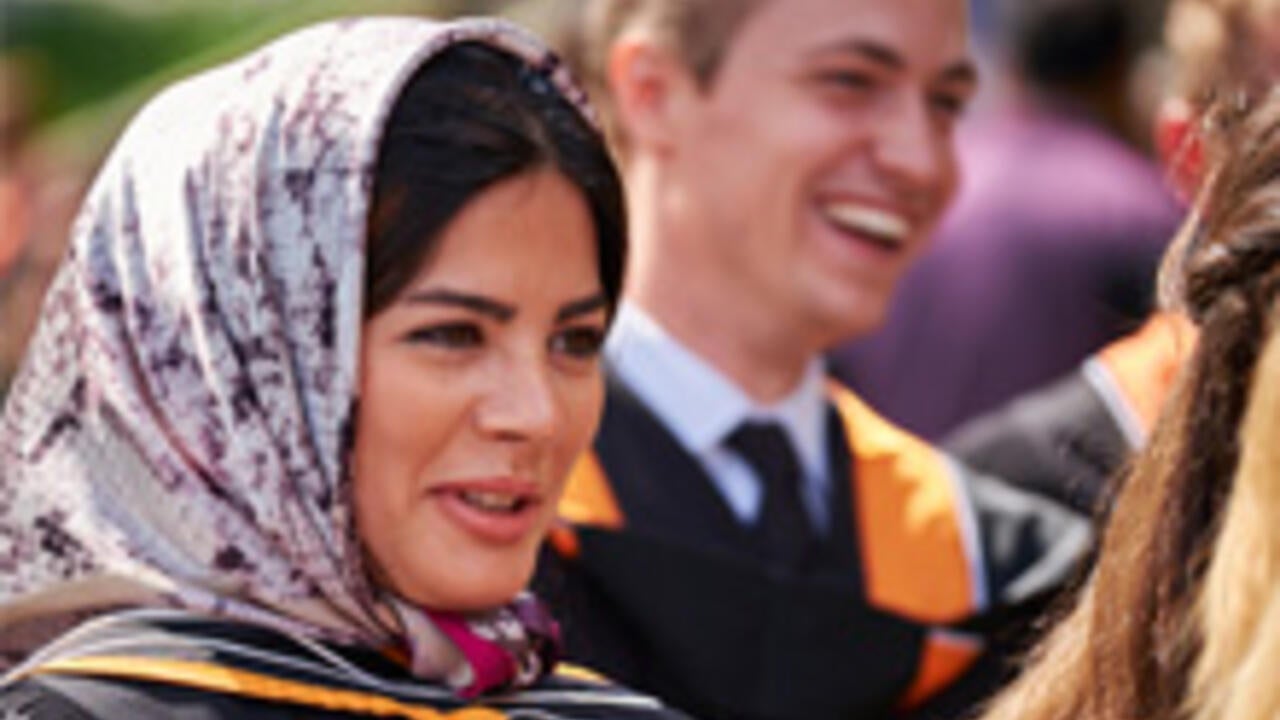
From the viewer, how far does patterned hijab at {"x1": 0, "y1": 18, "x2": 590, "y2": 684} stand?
8.27 ft

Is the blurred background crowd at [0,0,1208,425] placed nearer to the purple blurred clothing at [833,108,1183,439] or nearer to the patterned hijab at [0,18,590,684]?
the purple blurred clothing at [833,108,1183,439]

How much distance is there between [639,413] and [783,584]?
1.03 feet

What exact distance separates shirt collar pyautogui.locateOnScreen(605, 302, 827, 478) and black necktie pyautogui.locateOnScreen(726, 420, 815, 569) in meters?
0.03

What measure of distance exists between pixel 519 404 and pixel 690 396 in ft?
3.66

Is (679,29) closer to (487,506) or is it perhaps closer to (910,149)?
(910,149)

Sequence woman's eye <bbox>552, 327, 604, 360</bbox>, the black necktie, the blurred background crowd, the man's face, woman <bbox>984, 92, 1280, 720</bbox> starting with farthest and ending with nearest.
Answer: the blurred background crowd, the man's face, the black necktie, woman's eye <bbox>552, 327, 604, 360</bbox>, woman <bbox>984, 92, 1280, 720</bbox>

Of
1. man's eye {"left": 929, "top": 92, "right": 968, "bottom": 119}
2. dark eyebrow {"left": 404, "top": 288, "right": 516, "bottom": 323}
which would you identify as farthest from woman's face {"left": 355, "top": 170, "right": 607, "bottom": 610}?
man's eye {"left": 929, "top": 92, "right": 968, "bottom": 119}

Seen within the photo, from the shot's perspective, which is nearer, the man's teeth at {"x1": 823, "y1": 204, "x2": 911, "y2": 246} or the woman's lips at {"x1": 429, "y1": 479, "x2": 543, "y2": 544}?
the woman's lips at {"x1": 429, "y1": 479, "x2": 543, "y2": 544}

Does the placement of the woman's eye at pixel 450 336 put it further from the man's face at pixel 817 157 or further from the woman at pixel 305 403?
the man's face at pixel 817 157

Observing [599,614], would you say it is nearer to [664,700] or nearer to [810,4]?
[664,700]

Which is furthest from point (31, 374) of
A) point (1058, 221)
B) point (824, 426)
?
point (1058, 221)

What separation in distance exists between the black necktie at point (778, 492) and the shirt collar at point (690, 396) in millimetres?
28

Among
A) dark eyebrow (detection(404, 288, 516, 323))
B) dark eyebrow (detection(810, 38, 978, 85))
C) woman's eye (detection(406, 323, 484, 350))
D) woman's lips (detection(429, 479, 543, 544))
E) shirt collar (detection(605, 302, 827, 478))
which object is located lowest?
shirt collar (detection(605, 302, 827, 478))

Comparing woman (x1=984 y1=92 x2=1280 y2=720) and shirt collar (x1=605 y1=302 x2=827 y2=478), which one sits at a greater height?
woman (x1=984 y1=92 x2=1280 y2=720)
